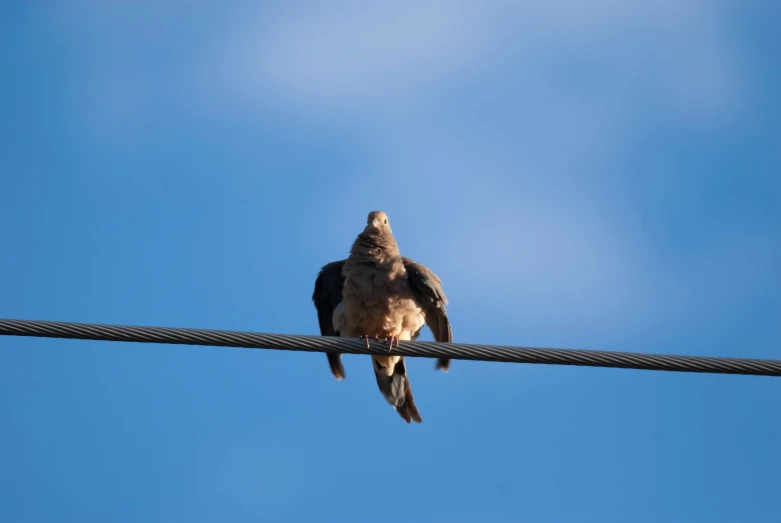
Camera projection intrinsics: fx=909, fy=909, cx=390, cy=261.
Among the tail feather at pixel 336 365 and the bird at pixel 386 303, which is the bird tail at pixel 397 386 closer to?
the bird at pixel 386 303

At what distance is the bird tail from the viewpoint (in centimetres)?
856

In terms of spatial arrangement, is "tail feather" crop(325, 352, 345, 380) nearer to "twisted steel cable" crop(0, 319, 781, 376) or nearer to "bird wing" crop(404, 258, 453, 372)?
"bird wing" crop(404, 258, 453, 372)

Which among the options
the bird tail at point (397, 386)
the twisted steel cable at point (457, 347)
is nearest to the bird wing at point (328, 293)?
the bird tail at point (397, 386)

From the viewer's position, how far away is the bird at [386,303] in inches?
322

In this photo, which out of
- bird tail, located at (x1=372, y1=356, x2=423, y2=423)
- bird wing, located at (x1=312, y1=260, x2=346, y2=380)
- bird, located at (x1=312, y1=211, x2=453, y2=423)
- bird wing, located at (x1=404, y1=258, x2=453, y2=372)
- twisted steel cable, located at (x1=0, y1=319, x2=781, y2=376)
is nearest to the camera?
twisted steel cable, located at (x1=0, y1=319, x2=781, y2=376)

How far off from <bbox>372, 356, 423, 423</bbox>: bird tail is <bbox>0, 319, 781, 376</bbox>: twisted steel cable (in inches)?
128

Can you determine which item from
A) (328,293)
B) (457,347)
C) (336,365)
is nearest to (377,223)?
(328,293)

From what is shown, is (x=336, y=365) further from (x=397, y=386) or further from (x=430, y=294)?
(x=430, y=294)

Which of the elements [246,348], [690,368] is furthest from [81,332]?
[690,368]

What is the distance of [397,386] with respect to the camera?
338 inches

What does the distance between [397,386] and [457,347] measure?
3.31m

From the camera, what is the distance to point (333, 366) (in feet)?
28.1

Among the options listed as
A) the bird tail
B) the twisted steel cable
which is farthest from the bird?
the twisted steel cable

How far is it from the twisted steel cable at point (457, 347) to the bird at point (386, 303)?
2.78 metres
